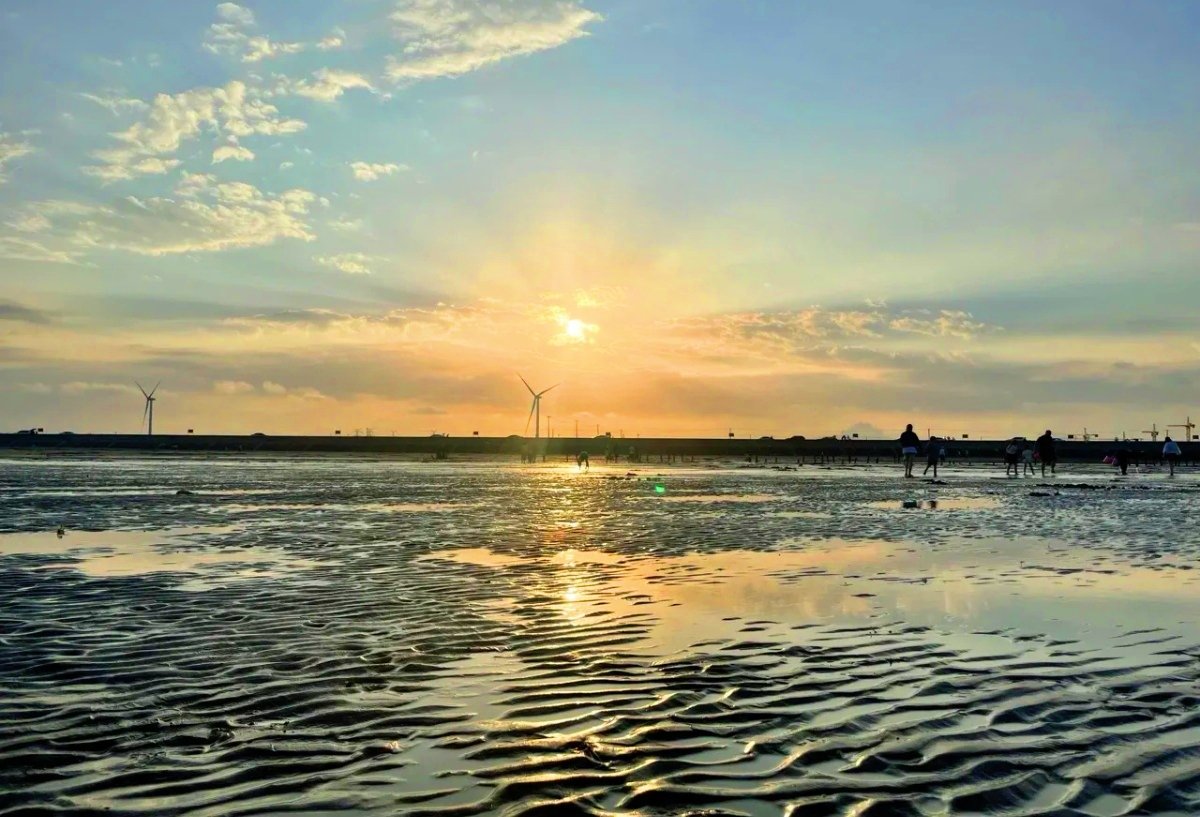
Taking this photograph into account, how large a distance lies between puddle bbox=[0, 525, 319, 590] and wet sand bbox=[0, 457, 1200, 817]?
0.15m

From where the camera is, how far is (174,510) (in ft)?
101

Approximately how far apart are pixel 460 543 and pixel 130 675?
12254 mm

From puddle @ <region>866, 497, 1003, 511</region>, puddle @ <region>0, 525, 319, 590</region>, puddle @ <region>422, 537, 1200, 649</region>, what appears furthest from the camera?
puddle @ <region>866, 497, 1003, 511</region>

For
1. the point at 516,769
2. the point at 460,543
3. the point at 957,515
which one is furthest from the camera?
the point at 957,515

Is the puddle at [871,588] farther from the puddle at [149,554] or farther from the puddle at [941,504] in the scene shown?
the puddle at [941,504]

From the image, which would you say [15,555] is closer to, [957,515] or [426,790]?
[426,790]

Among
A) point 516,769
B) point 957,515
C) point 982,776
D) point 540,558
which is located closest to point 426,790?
point 516,769

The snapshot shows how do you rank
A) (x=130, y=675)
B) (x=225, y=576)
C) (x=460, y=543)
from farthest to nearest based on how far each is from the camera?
1. (x=460, y=543)
2. (x=225, y=576)
3. (x=130, y=675)

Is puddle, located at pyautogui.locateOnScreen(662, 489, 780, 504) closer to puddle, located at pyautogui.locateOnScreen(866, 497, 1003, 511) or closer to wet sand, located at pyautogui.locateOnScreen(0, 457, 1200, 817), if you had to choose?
puddle, located at pyautogui.locateOnScreen(866, 497, 1003, 511)

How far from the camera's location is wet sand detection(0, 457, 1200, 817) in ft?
20.2

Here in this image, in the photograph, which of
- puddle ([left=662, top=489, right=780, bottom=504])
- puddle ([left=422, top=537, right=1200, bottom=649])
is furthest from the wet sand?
puddle ([left=662, top=489, right=780, bottom=504])

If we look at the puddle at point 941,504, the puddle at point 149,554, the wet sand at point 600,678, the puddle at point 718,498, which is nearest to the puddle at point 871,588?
the wet sand at point 600,678

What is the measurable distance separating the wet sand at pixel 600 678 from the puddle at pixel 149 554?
5.8 inches

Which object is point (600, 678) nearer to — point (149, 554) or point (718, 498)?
point (149, 554)
